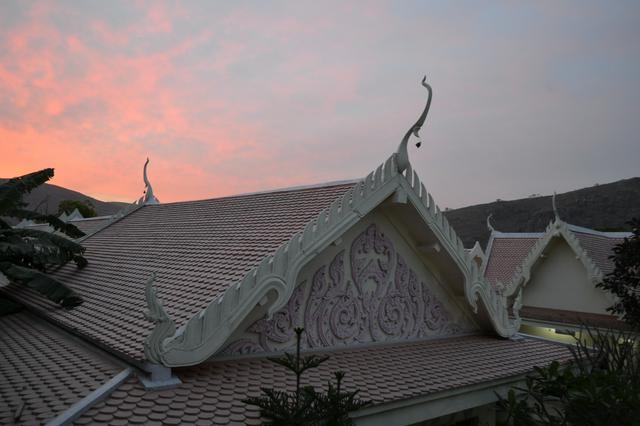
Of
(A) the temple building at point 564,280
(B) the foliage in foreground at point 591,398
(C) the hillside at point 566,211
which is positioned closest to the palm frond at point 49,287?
(B) the foliage in foreground at point 591,398

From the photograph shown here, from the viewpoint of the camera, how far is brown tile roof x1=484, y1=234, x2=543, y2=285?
63.5 ft

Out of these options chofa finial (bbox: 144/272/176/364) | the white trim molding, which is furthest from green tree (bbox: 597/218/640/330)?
chofa finial (bbox: 144/272/176/364)

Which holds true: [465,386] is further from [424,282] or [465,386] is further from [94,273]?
[94,273]

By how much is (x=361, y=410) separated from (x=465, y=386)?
1478 mm

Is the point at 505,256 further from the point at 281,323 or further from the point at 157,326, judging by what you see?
the point at 157,326

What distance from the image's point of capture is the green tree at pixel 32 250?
6.95m

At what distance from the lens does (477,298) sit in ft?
22.5

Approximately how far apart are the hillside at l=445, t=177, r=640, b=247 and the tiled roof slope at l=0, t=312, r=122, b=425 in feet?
174

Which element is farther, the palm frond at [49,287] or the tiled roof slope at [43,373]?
the palm frond at [49,287]

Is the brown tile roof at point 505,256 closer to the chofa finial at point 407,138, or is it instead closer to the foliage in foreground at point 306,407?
the chofa finial at point 407,138

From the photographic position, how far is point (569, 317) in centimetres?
1473

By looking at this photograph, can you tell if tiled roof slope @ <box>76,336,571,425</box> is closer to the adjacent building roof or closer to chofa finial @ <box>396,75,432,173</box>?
chofa finial @ <box>396,75,432,173</box>

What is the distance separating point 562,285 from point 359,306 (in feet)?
39.8

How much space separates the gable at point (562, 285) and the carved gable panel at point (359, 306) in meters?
9.74
